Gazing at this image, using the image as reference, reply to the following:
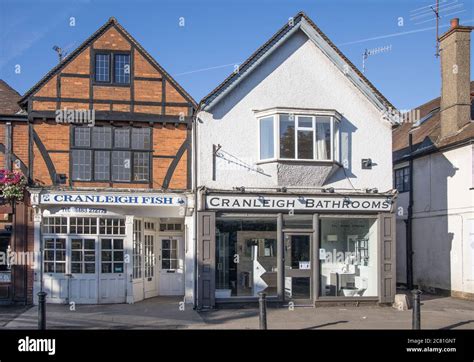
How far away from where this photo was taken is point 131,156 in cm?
1545

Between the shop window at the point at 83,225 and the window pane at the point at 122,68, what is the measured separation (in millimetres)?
3940

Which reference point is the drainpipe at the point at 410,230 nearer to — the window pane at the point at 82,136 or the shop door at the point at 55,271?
the window pane at the point at 82,136

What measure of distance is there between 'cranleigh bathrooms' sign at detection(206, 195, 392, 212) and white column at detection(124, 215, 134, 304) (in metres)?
2.42

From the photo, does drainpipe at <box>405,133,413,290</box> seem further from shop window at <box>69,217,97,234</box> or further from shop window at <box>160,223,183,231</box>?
shop window at <box>69,217,97,234</box>

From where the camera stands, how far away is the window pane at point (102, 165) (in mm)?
15305

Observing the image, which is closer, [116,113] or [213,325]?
[213,325]

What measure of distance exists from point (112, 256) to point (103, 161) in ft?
8.74

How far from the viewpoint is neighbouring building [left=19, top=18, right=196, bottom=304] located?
49.5 ft

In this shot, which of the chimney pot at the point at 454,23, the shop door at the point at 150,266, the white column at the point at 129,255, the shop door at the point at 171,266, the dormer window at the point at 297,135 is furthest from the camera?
the chimney pot at the point at 454,23

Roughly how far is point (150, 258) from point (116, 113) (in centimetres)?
459

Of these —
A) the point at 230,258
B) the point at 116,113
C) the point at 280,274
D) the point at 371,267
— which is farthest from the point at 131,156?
the point at 371,267

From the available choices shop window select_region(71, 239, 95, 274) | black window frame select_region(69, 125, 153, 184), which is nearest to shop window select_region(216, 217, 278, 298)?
black window frame select_region(69, 125, 153, 184)

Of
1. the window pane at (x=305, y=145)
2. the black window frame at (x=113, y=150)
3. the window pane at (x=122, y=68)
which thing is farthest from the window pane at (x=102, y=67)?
the window pane at (x=305, y=145)
